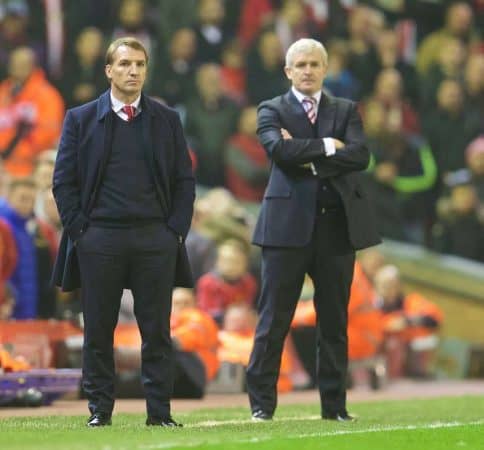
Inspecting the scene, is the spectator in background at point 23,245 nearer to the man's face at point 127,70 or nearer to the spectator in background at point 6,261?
the spectator in background at point 6,261

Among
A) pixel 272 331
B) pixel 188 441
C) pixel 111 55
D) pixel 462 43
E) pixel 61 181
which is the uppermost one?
pixel 462 43

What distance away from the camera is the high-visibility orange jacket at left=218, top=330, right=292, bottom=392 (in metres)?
12.1

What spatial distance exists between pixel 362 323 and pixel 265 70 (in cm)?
438

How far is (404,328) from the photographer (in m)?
15.2

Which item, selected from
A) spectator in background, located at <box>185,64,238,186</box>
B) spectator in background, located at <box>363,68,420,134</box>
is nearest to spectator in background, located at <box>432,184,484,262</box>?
spectator in background, located at <box>363,68,420,134</box>

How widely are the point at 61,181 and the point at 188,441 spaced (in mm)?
1428

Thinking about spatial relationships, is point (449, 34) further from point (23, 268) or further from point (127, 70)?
point (127, 70)

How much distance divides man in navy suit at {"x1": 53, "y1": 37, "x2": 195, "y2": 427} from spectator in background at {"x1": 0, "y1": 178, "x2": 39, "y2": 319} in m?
3.66

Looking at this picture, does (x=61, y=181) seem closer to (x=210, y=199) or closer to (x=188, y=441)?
(x=188, y=441)

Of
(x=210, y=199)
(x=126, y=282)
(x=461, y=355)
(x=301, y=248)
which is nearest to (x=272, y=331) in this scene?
(x=301, y=248)

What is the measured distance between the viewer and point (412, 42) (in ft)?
58.3

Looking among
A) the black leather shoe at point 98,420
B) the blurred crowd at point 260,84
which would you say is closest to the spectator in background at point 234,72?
the blurred crowd at point 260,84

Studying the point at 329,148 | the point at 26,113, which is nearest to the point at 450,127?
the point at 26,113

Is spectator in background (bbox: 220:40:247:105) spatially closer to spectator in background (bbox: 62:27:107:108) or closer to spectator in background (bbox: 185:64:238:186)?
spectator in background (bbox: 185:64:238:186)
